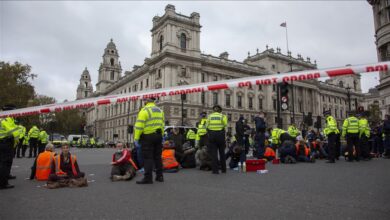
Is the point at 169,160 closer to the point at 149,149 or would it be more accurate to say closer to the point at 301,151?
the point at 149,149

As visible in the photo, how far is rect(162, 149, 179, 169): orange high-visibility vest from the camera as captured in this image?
7.99 m

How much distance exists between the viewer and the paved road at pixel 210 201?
3.31m

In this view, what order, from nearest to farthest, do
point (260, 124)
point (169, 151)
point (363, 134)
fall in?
1. point (169, 151)
2. point (363, 134)
3. point (260, 124)

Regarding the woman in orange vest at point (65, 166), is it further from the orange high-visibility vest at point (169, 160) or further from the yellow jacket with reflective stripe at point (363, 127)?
the yellow jacket with reflective stripe at point (363, 127)

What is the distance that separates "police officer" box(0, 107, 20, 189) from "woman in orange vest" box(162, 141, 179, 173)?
382cm

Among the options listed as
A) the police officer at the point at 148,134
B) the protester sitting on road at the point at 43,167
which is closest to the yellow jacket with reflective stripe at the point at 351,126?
the police officer at the point at 148,134

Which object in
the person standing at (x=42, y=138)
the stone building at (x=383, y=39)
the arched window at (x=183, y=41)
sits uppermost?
the arched window at (x=183, y=41)

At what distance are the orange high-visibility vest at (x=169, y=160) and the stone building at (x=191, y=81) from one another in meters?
28.3

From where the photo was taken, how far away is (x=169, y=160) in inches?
318

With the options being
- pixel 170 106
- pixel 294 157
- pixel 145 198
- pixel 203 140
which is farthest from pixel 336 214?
pixel 170 106

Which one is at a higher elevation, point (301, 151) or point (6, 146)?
point (6, 146)

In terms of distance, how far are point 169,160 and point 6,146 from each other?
4063mm

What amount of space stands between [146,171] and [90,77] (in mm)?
106461

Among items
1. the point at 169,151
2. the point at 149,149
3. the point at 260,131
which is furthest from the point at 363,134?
the point at 149,149
